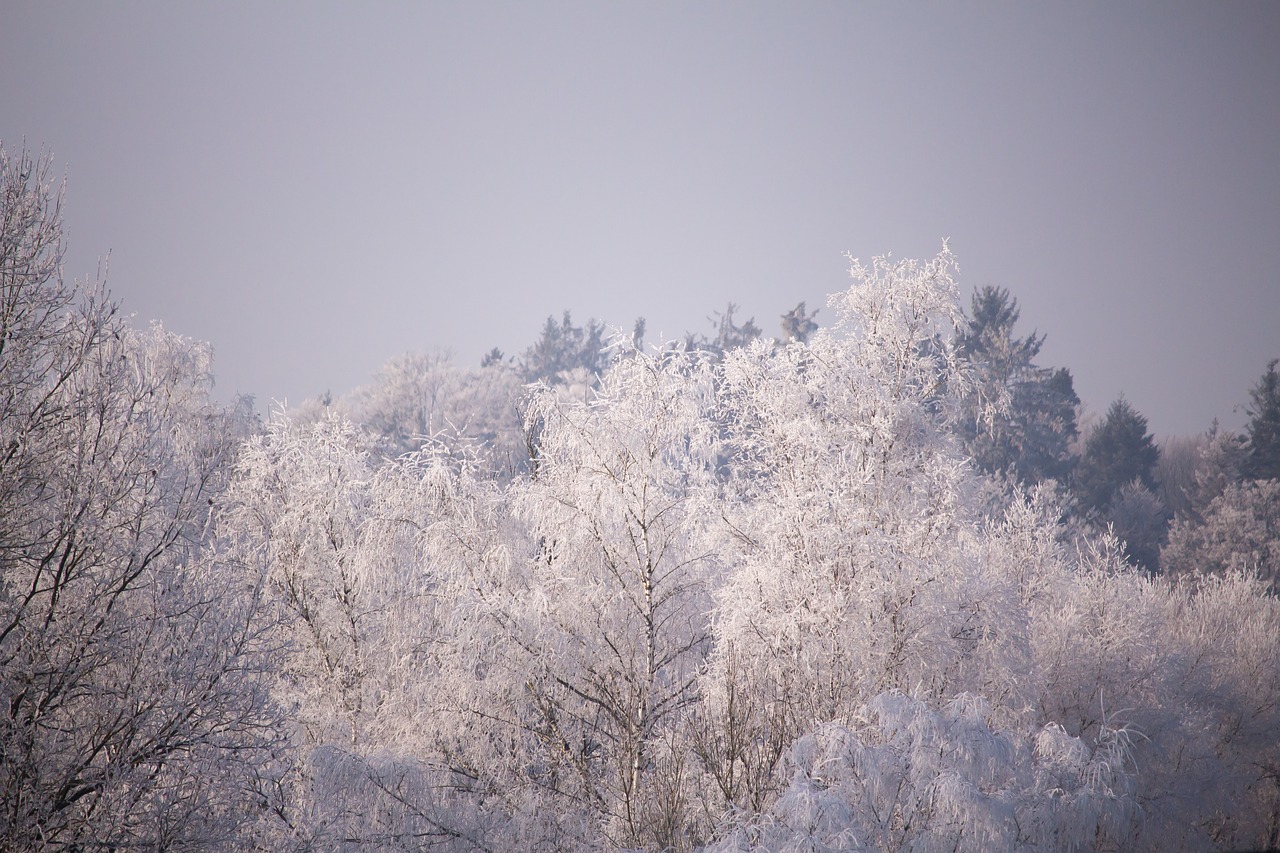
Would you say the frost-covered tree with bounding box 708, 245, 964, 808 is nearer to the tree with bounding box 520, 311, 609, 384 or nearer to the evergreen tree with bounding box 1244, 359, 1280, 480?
the evergreen tree with bounding box 1244, 359, 1280, 480

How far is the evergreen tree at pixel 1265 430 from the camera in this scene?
41000mm

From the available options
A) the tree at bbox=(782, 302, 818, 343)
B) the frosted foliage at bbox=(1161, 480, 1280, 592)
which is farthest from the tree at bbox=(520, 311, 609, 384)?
the frosted foliage at bbox=(1161, 480, 1280, 592)

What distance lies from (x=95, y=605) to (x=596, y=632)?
6.64 m

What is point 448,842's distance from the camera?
34.0 feet

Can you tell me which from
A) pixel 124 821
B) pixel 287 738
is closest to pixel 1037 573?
pixel 287 738

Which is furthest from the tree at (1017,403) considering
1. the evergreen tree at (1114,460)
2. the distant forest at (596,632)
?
the distant forest at (596,632)

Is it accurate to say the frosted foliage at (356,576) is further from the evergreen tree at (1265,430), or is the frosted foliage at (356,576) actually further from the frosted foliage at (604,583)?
the evergreen tree at (1265,430)

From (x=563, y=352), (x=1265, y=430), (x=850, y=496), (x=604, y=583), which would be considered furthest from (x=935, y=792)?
(x=563, y=352)

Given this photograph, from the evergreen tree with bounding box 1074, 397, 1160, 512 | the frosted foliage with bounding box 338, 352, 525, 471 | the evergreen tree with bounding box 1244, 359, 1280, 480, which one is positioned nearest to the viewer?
the evergreen tree with bounding box 1244, 359, 1280, 480

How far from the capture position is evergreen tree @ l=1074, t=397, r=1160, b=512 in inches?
1772

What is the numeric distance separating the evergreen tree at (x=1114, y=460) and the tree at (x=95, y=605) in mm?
47258

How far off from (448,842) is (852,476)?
26.4 ft

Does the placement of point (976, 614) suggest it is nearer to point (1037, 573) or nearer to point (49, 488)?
point (1037, 573)

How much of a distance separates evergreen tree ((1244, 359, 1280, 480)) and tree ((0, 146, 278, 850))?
49.4 meters
